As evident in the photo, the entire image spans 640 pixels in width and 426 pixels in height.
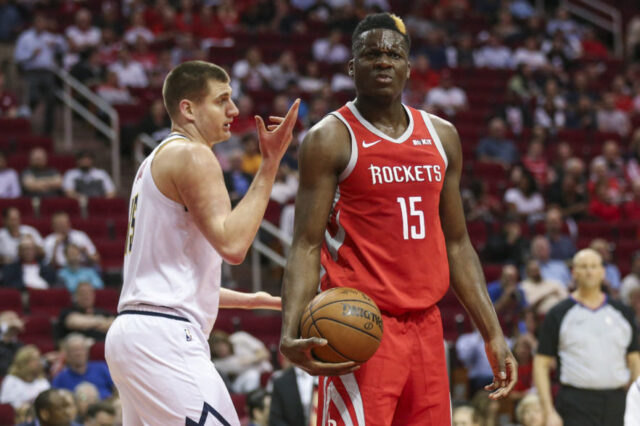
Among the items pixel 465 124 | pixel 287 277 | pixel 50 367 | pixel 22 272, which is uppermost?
pixel 465 124

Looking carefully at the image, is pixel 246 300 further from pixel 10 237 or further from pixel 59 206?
pixel 59 206

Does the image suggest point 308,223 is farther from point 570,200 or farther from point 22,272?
point 570,200

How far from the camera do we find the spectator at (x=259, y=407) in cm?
846

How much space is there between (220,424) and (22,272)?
7422 mm

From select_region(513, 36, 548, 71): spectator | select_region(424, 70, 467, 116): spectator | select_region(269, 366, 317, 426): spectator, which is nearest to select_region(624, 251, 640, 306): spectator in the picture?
select_region(424, 70, 467, 116): spectator

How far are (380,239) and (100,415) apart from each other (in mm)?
4170

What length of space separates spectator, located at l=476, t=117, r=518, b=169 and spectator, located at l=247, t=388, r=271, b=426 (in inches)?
295

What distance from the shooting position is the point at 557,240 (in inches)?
514

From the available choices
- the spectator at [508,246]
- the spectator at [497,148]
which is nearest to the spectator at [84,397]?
the spectator at [508,246]

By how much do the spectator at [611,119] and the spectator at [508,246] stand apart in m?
5.00

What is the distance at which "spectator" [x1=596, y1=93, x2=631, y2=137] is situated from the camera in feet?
56.2

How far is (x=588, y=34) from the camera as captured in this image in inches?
810

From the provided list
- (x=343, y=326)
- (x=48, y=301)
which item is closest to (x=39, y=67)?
(x=48, y=301)

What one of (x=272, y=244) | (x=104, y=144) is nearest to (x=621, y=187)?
(x=272, y=244)
